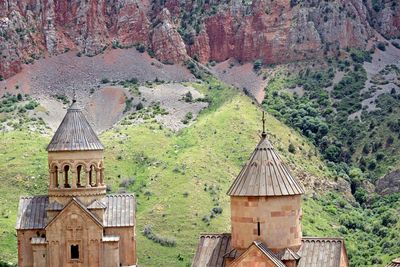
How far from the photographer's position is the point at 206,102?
15525cm

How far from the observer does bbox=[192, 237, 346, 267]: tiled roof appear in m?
52.4

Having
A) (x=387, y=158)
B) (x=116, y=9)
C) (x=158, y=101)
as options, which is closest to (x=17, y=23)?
(x=116, y=9)

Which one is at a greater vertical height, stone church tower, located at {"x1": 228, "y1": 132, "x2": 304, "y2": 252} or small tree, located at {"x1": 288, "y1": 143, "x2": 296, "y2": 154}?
stone church tower, located at {"x1": 228, "y1": 132, "x2": 304, "y2": 252}

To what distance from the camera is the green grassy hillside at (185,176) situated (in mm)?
110188

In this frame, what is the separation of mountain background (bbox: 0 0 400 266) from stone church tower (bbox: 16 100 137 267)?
2401 centimetres

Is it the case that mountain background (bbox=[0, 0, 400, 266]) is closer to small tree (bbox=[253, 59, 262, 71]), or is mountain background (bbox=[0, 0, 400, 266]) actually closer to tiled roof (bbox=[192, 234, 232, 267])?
small tree (bbox=[253, 59, 262, 71])

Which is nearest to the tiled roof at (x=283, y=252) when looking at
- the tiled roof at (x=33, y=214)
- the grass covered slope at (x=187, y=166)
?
the tiled roof at (x=33, y=214)

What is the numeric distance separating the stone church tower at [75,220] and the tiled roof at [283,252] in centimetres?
1649

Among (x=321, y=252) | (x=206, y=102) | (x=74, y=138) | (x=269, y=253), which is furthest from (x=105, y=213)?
(x=206, y=102)

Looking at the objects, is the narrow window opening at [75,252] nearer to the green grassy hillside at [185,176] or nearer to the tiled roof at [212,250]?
the tiled roof at [212,250]

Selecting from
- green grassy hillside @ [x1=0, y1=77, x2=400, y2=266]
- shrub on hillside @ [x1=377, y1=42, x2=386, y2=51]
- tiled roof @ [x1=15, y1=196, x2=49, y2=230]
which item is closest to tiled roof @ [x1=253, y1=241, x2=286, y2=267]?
tiled roof @ [x1=15, y1=196, x2=49, y2=230]

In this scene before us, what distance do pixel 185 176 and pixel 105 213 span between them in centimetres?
5253

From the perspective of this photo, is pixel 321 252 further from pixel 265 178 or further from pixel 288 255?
pixel 265 178

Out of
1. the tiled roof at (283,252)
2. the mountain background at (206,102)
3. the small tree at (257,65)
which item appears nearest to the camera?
the tiled roof at (283,252)
